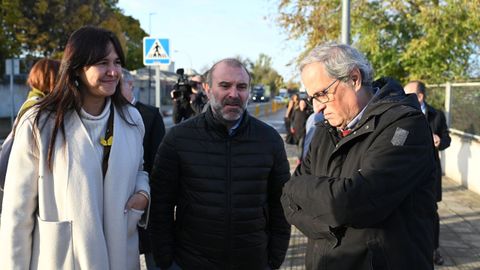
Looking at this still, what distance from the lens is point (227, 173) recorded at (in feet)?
8.52

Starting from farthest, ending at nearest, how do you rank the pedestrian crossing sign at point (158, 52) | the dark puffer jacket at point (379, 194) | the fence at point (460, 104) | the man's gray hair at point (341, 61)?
the fence at point (460, 104), the pedestrian crossing sign at point (158, 52), the man's gray hair at point (341, 61), the dark puffer jacket at point (379, 194)

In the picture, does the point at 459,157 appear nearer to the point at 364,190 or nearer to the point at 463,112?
the point at 463,112

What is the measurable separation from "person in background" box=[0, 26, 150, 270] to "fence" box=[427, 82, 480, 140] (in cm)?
789

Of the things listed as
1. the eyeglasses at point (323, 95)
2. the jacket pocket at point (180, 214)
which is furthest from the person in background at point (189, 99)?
the eyeglasses at point (323, 95)

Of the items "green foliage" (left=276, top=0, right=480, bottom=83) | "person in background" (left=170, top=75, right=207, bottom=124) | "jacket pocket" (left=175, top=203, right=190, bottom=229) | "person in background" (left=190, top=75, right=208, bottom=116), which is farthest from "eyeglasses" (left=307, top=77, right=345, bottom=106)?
"green foliage" (left=276, top=0, right=480, bottom=83)

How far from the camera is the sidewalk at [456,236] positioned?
15.8 ft

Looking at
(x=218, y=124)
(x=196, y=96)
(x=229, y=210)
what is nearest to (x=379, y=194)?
(x=229, y=210)

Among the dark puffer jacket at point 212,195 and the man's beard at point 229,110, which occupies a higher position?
the man's beard at point 229,110

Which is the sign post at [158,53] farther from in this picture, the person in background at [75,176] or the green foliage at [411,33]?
the person in background at [75,176]

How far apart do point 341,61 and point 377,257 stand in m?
0.78

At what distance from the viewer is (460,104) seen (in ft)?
32.0

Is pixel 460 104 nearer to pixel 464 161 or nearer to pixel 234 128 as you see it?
pixel 464 161

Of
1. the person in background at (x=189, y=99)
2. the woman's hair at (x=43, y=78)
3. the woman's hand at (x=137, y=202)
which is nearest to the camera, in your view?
the woman's hand at (x=137, y=202)

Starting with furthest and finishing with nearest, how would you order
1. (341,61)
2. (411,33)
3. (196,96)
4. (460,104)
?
(411,33) < (460,104) < (196,96) < (341,61)
